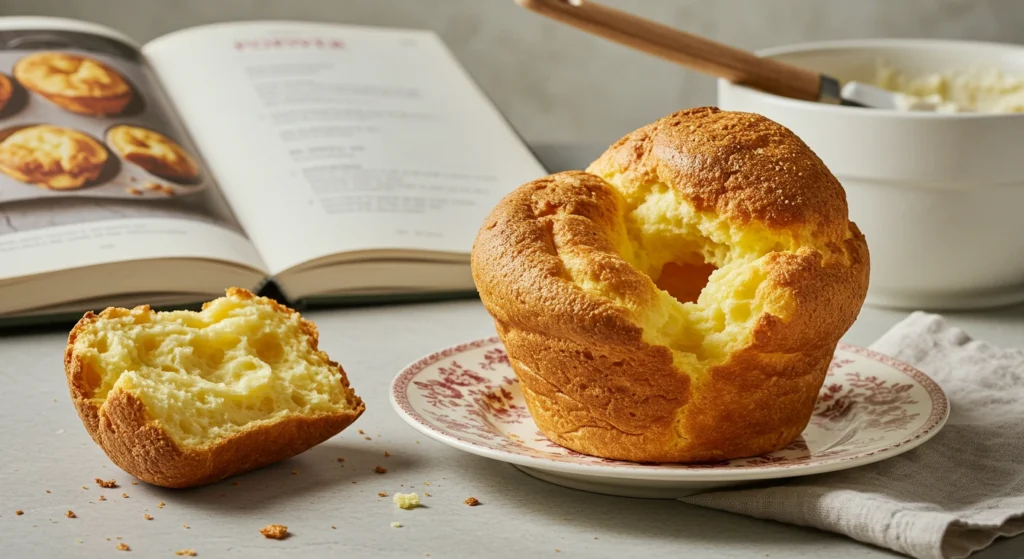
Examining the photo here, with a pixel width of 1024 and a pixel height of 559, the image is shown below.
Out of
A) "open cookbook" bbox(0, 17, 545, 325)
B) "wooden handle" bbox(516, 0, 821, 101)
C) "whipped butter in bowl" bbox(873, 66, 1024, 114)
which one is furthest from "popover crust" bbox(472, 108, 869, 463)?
"whipped butter in bowl" bbox(873, 66, 1024, 114)

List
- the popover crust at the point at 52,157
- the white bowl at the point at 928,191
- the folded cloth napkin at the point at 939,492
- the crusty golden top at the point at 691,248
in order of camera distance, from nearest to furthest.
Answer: the folded cloth napkin at the point at 939,492 < the crusty golden top at the point at 691,248 < the white bowl at the point at 928,191 < the popover crust at the point at 52,157

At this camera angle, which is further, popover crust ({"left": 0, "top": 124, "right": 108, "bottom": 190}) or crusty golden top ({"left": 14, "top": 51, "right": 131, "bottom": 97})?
crusty golden top ({"left": 14, "top": 51, "right": 131, "bottom": 97})

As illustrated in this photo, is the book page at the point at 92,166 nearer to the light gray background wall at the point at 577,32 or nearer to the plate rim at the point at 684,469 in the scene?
the plate rim at the point at 684,469

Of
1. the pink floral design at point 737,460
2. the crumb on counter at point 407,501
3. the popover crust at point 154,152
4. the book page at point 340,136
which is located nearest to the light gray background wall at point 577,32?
the book page at point 340,136

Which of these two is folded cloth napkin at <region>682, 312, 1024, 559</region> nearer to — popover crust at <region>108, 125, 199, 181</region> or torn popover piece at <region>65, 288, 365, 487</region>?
torn popover piece at <region>65, 288, 365, 487</region>

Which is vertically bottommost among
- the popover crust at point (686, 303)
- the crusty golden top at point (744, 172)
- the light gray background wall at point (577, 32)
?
the light gray background wall at point (577, 32)

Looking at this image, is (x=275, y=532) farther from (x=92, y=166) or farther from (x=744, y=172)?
(x=92, y=166)
